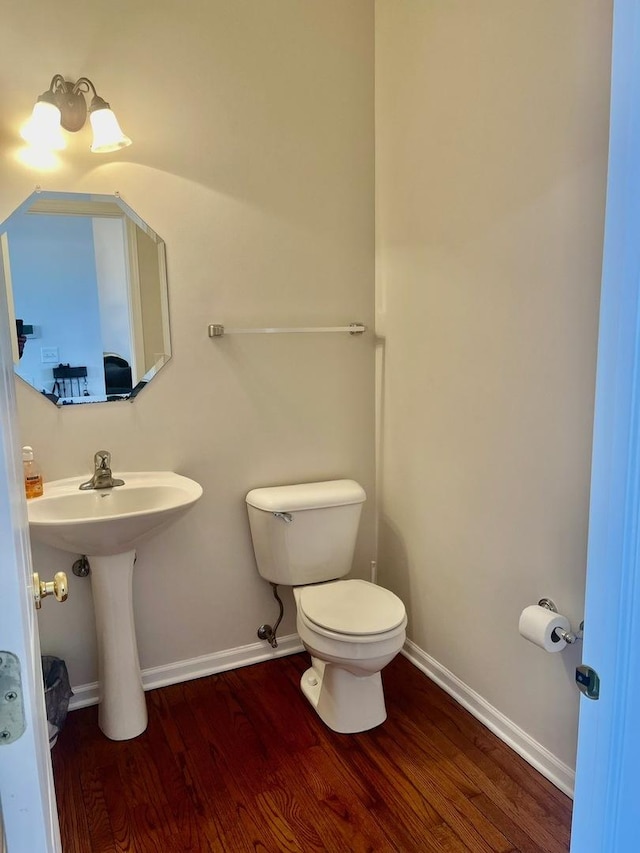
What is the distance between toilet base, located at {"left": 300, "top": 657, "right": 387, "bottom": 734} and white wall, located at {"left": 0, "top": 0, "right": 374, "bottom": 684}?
535 mm

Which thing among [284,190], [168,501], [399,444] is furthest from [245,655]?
[284,190]

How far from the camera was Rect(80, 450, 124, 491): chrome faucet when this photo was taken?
213 cm

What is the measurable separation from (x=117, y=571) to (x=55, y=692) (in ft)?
1.47

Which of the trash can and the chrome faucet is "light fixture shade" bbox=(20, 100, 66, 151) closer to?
the chrome faucet

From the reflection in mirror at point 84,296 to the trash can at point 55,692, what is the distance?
0.90 m

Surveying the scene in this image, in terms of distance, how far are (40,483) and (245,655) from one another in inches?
43.5

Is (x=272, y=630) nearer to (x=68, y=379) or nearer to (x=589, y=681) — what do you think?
(x=68, y=379)

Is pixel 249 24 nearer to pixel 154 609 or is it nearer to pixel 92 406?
pixel 92 406

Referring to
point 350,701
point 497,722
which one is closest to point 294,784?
point 350,701

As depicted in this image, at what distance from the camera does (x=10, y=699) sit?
618 mm

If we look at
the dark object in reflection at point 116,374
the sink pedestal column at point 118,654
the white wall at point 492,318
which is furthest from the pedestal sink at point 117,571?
the white wall at point 492,318

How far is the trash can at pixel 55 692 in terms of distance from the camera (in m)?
2.03

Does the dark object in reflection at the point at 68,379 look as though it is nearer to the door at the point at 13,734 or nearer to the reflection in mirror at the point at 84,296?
the reflection in mirror at the point at 84,296

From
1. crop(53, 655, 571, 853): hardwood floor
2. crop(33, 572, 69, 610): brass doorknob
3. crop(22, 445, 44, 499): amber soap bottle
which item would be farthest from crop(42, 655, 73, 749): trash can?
crop(33, 572, 69, 610): brass doorknob
